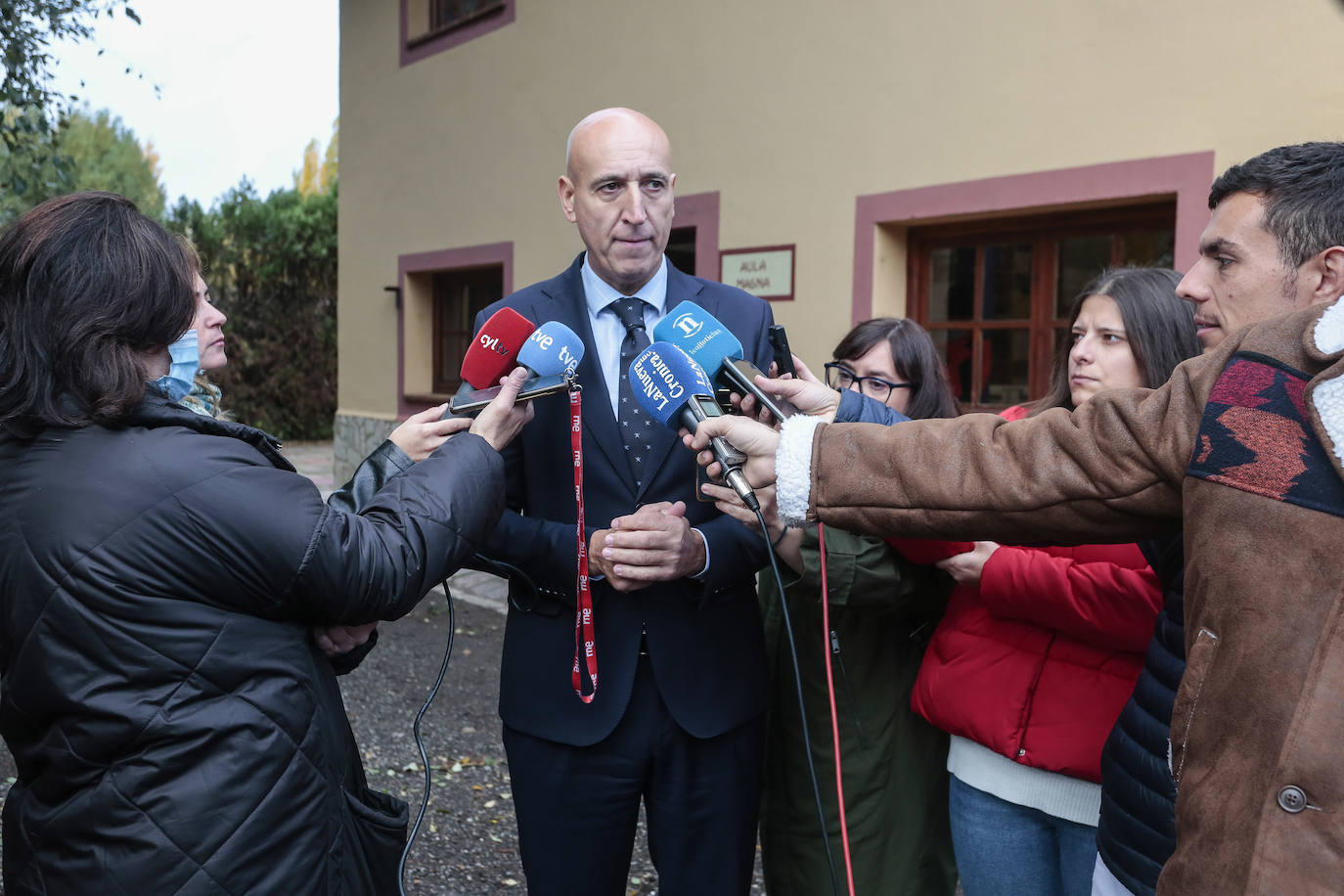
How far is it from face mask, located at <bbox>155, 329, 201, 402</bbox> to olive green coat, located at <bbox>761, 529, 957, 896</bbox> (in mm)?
1211

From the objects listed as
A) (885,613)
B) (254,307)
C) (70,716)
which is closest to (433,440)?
(70,716)

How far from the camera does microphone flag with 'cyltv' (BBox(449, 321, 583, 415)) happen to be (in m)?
1.88

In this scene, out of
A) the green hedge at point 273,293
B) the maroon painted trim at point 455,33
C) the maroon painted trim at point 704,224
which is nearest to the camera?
the maroon painted trim at point 704,224

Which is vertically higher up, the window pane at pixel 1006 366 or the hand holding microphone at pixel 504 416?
the window pane at pixel 1006 366

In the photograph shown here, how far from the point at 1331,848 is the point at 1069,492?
462mm

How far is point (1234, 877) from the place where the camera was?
1.03 m

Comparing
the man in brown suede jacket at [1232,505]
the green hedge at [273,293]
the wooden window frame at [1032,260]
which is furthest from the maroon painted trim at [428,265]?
the green hedge at [273,293]

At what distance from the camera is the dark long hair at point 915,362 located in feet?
8.30

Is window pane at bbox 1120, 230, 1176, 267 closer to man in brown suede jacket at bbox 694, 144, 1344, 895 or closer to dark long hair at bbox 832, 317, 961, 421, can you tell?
dark long hair at bbox 832, 317, 961, 421

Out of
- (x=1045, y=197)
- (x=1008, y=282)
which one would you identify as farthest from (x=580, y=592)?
(x=1008, y=282)

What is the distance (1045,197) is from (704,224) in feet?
7.01

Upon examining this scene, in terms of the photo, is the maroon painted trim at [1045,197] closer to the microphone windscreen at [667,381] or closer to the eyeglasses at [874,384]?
the eyeglasses at [874,384]

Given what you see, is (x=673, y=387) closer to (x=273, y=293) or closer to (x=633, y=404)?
(x=633, y=404)

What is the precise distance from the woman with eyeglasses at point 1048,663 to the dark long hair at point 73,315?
137 cm
